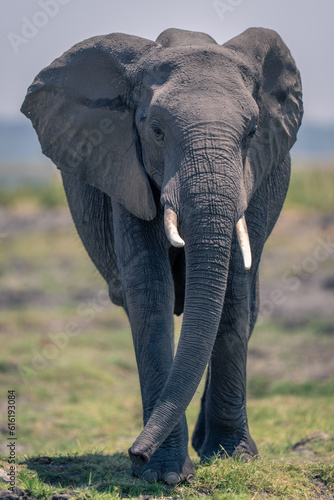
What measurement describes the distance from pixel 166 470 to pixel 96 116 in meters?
2.46

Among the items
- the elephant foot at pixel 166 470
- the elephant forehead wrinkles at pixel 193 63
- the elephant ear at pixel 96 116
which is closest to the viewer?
the elephant forehead wrinkles at pixel 193 63

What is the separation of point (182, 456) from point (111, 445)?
8.48 feet

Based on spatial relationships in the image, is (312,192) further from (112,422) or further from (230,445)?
(230,445)

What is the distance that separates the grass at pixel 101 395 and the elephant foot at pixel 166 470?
7cm

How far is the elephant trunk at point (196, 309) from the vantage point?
4922 mm

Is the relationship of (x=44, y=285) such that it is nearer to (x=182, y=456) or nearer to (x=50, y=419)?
(x=50, y=419)

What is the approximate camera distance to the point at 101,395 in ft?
36.1

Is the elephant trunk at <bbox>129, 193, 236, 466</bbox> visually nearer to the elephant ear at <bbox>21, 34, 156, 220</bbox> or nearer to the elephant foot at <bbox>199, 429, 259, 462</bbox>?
the elephant ear at <bbox>21, 34, 156, 220</bbox>

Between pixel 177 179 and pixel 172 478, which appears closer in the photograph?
pixel 177 179

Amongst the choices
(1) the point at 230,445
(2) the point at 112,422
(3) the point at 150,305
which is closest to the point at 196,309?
(3) the point at 150,305

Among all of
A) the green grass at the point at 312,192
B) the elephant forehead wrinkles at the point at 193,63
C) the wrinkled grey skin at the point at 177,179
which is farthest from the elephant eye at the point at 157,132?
the green grass at the point at 312,192

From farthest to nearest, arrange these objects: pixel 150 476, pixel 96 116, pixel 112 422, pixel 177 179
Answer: pixel 112 422
pixel 96 116
pixel 150 476
pixel 177 179

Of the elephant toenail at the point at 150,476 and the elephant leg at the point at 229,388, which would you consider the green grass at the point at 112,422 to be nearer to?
the elephant toenail at the point at 150,476

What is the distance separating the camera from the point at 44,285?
16.7m
